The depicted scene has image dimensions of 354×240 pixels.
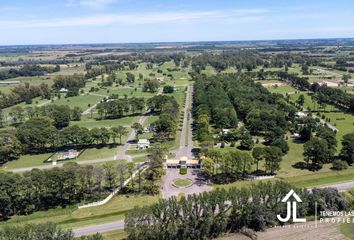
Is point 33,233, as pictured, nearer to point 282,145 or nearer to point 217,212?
point 217,212

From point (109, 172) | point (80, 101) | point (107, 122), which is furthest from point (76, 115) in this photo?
point (109, 172)

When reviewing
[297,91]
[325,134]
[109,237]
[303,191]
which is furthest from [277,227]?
[297,91]

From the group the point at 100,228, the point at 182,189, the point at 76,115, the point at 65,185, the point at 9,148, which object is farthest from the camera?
the point at 76,115

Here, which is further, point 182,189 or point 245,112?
point 245,112

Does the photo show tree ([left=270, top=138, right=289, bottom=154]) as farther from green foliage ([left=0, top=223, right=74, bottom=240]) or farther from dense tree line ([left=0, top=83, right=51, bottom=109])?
dense tree line ([left=0, top=83, right=51, bottom=109])

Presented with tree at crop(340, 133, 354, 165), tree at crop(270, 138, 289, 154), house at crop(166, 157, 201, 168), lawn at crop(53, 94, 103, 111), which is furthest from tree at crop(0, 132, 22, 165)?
tree at crop(340, 133, 354, 165)
